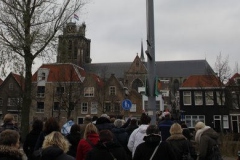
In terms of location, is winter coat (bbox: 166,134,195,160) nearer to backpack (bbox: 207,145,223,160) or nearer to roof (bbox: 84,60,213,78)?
backpack (bbox: 207,145,223,160)

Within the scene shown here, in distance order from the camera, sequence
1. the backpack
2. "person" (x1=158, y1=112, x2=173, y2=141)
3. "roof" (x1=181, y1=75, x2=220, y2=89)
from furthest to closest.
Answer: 1. "roof" (x1=181, y1=75, x2=220, y2=89)
2. "person" (x1=158, y1=112, x2=173, y2=141)
3. the backpack

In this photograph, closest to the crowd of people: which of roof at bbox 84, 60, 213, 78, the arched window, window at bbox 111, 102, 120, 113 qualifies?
window at bbox 111, 102, 120, 113

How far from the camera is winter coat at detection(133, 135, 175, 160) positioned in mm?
5191

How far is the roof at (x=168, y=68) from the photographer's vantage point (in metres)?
78.7

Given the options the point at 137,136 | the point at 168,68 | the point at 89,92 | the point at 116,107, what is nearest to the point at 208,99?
the point at 116,107

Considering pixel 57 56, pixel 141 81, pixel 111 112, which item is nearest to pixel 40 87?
pixel 111 112

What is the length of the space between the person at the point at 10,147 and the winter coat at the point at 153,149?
198cm

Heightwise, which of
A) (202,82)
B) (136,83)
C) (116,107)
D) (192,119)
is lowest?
(192,119)

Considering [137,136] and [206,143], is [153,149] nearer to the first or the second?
[137,136]

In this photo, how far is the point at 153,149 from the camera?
206 inches

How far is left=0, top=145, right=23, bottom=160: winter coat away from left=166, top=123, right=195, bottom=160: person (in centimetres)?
364

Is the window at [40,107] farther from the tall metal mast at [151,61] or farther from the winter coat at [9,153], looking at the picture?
the winter coat at [9,153]

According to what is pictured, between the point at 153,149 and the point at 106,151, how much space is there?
87 centimetres

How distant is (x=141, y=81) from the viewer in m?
69.6
